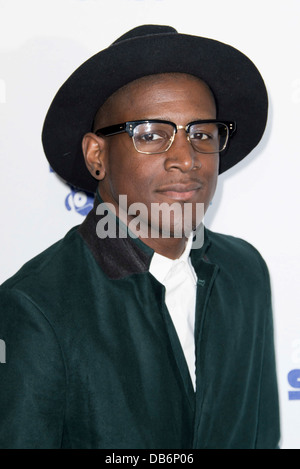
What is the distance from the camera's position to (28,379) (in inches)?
51.3

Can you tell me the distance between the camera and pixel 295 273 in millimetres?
1962

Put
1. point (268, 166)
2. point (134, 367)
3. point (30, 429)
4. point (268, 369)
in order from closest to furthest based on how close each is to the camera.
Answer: point (30, 429)
point (134, 367)
point (268, 369)
point (268, 166)

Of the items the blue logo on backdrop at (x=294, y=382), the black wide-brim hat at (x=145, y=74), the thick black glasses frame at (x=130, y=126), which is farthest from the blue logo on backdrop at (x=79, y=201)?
the blue logo on backdrop at (x=294, y=382)

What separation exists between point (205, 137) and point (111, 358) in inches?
22.1

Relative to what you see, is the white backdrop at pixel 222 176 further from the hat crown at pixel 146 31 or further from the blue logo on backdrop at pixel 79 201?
the hat crown at pixel 146 31

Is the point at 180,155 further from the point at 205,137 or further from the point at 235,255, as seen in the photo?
the point at 235,255

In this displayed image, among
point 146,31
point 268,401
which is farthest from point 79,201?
point 268,401

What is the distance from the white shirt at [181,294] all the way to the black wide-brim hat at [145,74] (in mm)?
328

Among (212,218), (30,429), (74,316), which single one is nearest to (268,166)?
(212,218)

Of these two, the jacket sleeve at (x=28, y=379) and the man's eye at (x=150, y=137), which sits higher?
the man's eye at (x=150, y=137)

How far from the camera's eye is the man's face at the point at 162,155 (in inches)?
54.3

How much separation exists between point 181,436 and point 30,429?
1.23 feet

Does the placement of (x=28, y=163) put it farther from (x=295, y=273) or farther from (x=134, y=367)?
(x=295, y=273)

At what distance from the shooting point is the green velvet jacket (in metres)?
1.32
